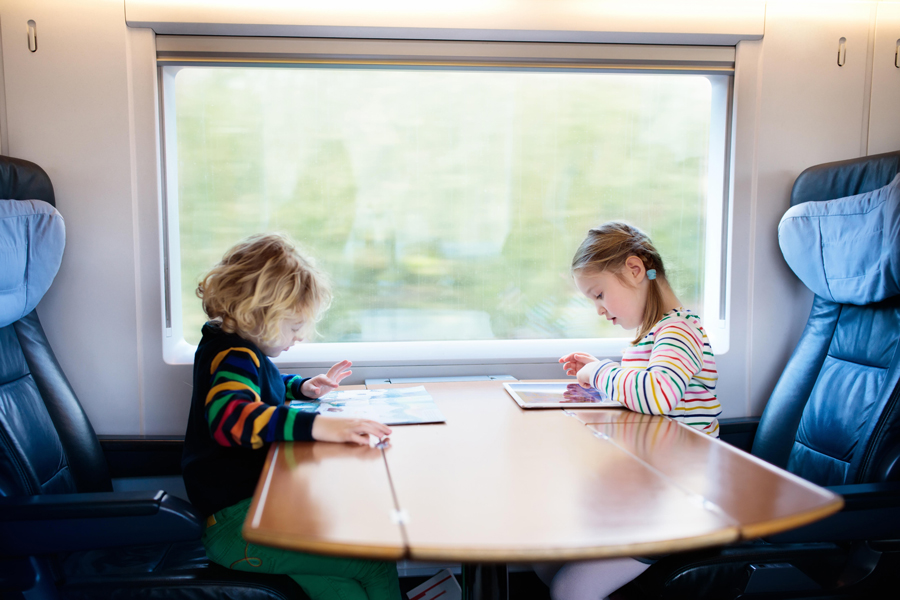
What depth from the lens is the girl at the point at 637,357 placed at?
1512 mm

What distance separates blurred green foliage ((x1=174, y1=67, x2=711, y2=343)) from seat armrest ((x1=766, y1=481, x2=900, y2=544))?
3.84 feet

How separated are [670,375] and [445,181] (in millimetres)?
1168

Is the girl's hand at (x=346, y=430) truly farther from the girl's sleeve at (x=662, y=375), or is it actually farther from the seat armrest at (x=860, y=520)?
the seat armrest at (x=860, y=520)

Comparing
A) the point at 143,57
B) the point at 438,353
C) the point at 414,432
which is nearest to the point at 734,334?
the point at 438,353

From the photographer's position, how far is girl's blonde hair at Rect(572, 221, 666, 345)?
176 centimetres

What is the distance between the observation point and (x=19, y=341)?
175 centimetres

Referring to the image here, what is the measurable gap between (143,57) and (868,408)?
8.25 feet

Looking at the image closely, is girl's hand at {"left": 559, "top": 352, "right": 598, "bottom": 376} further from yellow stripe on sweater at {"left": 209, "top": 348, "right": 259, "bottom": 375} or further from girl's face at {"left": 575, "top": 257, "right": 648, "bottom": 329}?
yellow stripe on sweater at {"left": 209, "top": 348, "right": 259, "bottom": 375}

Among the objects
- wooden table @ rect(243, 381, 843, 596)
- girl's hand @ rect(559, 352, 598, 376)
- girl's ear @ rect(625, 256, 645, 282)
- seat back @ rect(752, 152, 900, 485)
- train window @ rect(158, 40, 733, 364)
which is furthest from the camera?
train window @ rect(158, 40, 733, 364)

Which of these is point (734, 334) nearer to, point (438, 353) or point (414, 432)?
point (438, 353)

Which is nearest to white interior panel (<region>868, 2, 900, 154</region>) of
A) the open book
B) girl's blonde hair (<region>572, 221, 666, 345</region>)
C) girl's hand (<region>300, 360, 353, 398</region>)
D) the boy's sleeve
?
girl's blonde hair (<region>572, 221, 666, 345</region>)

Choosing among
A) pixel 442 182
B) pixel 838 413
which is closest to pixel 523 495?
pixel 838 413

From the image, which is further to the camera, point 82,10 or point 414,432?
point 82,10

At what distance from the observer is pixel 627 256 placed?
1765 millimetres
